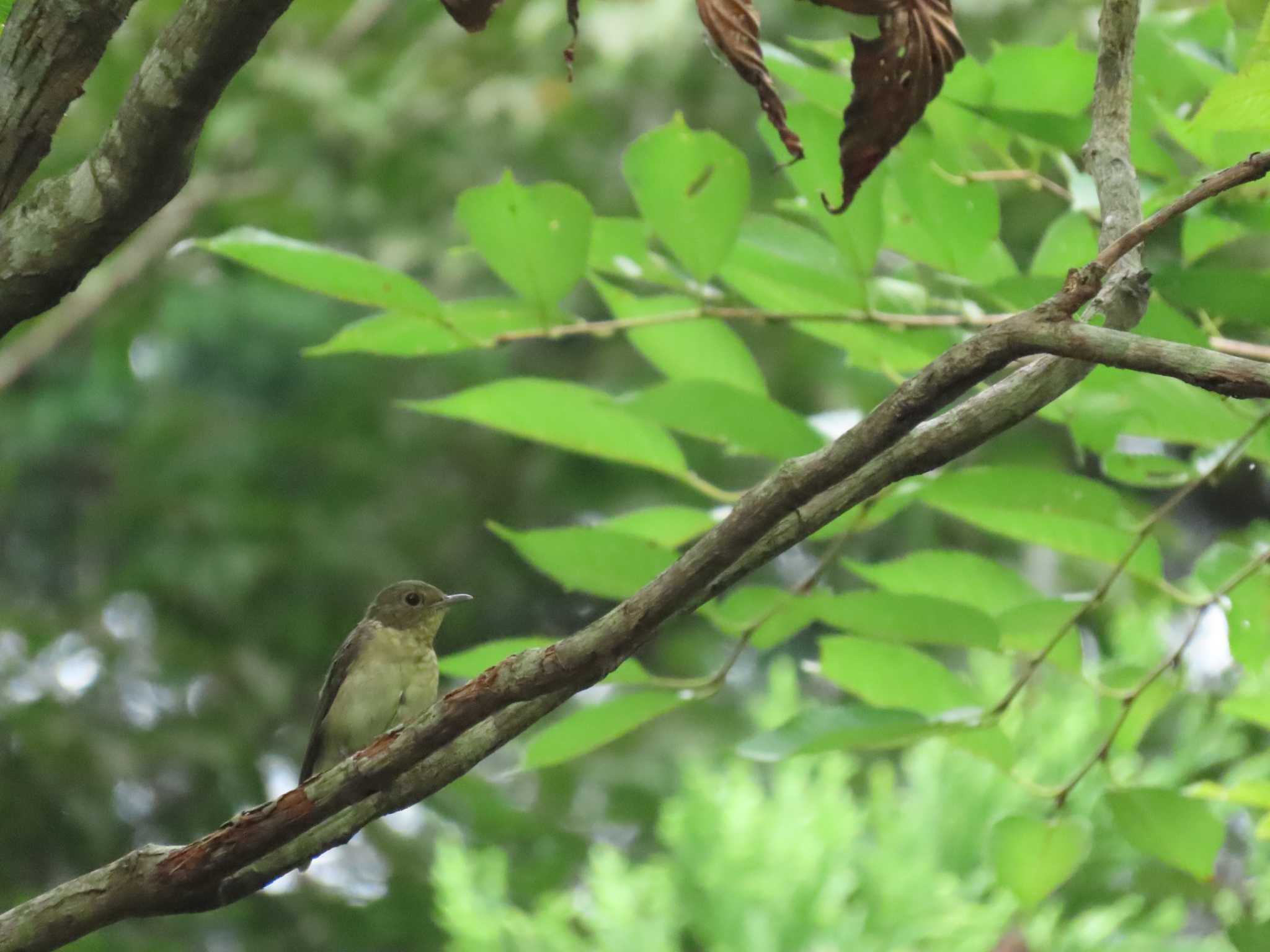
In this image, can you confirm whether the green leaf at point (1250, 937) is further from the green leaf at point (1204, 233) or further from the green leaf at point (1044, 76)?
the green leaf at point (1044, 76)

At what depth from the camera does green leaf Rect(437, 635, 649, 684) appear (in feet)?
7.38

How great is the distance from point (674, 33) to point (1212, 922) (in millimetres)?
5602

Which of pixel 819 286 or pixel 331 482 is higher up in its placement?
pixel 819 286

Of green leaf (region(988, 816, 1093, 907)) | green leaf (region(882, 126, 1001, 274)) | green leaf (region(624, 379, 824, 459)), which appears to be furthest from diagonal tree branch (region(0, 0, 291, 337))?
green leaf (region(988, 816, 1093, 907))

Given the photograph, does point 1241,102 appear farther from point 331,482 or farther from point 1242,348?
point 331,482

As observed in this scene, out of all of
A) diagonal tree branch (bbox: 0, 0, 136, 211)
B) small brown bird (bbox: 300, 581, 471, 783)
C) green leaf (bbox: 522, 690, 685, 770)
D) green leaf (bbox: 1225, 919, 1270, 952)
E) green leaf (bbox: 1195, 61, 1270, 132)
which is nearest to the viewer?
diagonal tree branch (bbox: 0, 0, 136, 211)

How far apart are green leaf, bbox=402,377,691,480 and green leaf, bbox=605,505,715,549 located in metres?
0.06

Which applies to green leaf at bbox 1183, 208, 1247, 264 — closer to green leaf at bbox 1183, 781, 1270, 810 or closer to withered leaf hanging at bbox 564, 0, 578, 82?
green leaf at bbox 1183, 781, 1270, 810

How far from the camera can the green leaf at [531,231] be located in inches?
90.4

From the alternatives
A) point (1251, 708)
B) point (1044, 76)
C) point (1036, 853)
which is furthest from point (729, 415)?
point (1251, 708)

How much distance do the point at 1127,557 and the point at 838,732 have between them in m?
0.50

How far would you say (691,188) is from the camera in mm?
2391

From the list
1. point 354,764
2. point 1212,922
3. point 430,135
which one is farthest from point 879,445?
point 430,135

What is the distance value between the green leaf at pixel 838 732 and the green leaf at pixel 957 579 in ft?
1.01
